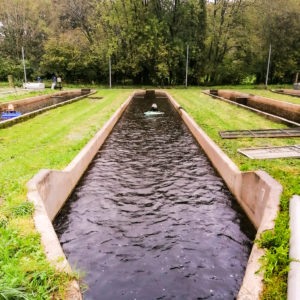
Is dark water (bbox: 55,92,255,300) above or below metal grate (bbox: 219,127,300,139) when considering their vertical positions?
below

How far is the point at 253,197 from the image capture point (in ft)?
20.5

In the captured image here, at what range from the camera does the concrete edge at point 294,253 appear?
11.1 feet

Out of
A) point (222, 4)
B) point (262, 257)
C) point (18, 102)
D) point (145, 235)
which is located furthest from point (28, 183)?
point (222, 4)

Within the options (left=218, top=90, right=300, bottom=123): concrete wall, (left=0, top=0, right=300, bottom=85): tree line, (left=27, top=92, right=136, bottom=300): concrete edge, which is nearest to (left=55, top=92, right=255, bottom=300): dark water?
(left=27, top=92, right=136, bottom=300): concrete edge

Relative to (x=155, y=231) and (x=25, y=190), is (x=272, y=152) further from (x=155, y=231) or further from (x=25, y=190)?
(x=25, y=190)

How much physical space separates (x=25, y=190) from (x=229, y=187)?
484cm

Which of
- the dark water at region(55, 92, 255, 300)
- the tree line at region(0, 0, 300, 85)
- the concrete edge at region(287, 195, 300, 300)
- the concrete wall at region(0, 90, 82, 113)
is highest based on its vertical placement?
the tree line at region(0, 0, 300, 85)

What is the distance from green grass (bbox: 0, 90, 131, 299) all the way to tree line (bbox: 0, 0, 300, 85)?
32312 millimetres

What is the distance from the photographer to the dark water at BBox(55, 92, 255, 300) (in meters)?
4.46

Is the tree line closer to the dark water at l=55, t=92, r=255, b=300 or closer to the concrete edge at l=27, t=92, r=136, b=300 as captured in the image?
the dark water at l=55, t=92, r=255, b=300

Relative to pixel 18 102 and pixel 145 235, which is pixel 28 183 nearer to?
pixel 145 235

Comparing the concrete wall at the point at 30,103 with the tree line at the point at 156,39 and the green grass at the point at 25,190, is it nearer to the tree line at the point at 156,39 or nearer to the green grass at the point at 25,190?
the green grass at the point at 25,190

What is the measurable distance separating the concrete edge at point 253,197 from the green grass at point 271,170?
0.12 metres

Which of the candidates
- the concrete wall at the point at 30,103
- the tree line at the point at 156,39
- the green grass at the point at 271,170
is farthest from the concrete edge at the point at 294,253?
the tree line at the point at 156,39
